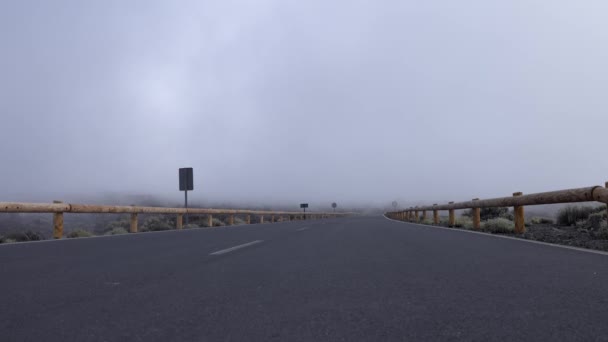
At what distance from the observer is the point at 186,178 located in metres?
25.1

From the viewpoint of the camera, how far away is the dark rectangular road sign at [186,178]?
24922 mm

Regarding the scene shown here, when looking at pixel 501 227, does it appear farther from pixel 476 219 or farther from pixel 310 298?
pixel 310 298

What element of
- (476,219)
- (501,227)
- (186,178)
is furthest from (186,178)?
(501,227)

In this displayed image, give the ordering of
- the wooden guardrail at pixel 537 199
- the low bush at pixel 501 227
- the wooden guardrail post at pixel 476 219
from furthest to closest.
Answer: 1. the wooden guardrail post at pixel 476 219
2. the low bush at pixel 501 227
3. the wooden guardrail at pixel 537 199

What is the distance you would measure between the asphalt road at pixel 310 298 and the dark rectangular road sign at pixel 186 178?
62.0ft

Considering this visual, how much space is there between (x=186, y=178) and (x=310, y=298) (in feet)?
73.8

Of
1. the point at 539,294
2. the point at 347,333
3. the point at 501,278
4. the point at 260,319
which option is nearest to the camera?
the point at 347,333

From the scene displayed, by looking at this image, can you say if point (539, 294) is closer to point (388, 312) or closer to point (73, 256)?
point (388, 312)

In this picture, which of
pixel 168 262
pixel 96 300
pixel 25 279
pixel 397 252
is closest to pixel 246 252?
pixel 168 262

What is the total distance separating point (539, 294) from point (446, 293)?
0.72 metres

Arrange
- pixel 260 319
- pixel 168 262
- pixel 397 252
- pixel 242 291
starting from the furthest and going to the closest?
pixel 397 252 → pixel 168 262 → pixel 242 291 → pixel 260 319

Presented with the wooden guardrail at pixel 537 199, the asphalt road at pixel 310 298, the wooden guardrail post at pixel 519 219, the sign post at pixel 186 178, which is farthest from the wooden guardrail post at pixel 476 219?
the sign post at pixel 186 178

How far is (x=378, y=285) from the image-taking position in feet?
13.4

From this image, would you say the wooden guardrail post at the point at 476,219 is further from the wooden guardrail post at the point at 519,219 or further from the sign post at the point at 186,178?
the sign post at the point at 186,178
